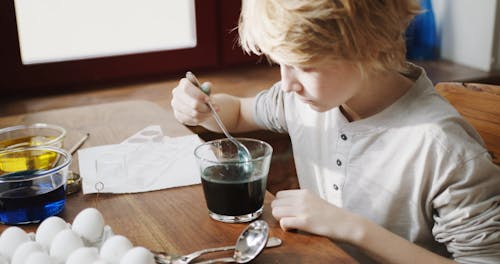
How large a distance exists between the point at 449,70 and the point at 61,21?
119 cm

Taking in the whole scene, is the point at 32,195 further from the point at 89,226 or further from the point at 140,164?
the point at 140,164

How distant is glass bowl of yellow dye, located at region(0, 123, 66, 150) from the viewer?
1.24m

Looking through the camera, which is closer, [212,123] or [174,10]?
[212,123]

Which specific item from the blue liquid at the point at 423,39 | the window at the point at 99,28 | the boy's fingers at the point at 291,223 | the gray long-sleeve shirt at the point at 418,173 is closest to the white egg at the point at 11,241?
the boy's fingers at the point at 291,223

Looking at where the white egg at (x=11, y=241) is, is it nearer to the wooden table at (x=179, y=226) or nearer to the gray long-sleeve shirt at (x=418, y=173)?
the wooden table at (x=179, y=226)

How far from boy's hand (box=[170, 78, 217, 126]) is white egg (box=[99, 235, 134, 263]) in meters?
0.46

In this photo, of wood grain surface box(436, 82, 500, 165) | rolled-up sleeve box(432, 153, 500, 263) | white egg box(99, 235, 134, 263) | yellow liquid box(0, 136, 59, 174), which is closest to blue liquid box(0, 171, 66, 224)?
yellow liquid box(0, 136, 59, 174)

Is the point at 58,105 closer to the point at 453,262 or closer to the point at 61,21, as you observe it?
the point at 61,21

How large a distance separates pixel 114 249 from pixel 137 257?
0.05 m

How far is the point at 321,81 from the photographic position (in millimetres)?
1040

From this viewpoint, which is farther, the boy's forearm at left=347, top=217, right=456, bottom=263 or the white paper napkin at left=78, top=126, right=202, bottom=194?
the white paper napkin at left=78, top=126, right=202, bottom=194

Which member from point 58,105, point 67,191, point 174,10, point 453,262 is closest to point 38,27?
point 58,105

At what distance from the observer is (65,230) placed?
2.76 feet

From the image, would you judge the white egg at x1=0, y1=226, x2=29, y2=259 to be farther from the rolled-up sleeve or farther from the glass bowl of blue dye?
the rolled-up sleeve
